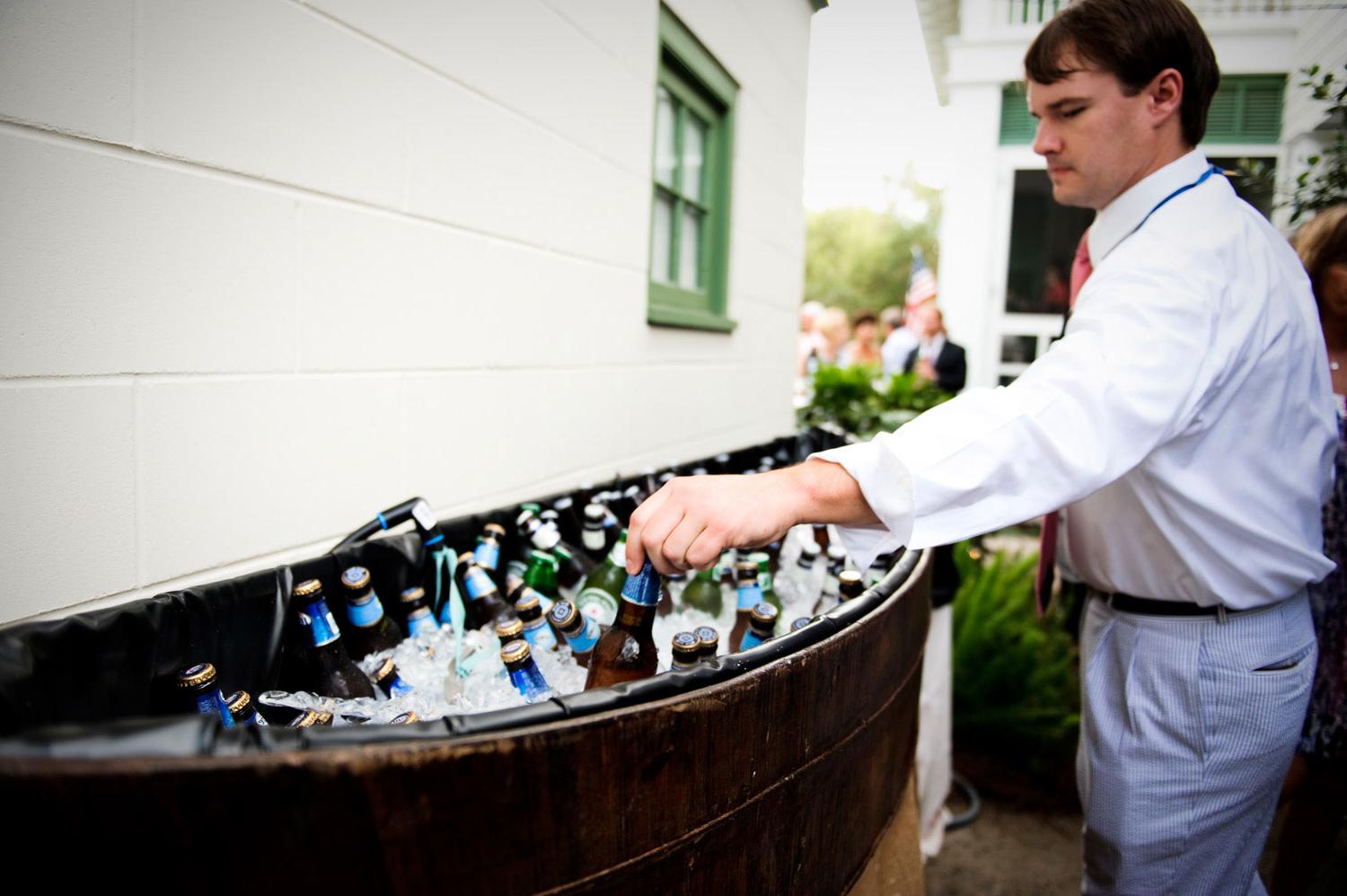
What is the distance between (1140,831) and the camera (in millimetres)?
1438

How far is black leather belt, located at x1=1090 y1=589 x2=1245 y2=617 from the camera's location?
1407 mm

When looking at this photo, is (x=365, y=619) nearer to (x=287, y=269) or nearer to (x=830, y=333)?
(x=287, y=269)

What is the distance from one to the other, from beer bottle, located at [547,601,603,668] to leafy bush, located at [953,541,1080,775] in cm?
243

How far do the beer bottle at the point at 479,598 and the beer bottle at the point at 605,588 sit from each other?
0.16 meters

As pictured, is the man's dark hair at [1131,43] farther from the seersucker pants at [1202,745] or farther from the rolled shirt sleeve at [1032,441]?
the seersucker pants at [1202,745]

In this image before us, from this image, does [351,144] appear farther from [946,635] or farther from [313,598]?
[946,635]

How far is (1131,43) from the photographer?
1321 millimetres

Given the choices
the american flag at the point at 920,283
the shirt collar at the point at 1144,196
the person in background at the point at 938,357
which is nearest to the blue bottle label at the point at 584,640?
the shirt collar at the point at 1144,196

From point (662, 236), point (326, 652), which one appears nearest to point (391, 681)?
point (326, 652)

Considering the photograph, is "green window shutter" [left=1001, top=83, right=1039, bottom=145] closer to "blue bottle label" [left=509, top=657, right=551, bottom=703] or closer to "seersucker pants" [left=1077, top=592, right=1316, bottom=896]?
"seersucker pants" [left=1077, top=592, right=1316, bottom=896]

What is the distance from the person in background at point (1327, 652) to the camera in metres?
1.97

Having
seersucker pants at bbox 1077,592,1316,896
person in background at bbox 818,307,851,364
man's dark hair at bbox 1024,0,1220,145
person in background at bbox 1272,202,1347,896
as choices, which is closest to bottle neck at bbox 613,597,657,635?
seersucker pants at bbox 1077,592,1316,896

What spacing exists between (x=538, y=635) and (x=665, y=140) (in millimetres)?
2422

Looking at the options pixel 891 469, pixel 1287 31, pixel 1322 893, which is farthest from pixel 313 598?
pixel 1287 31
